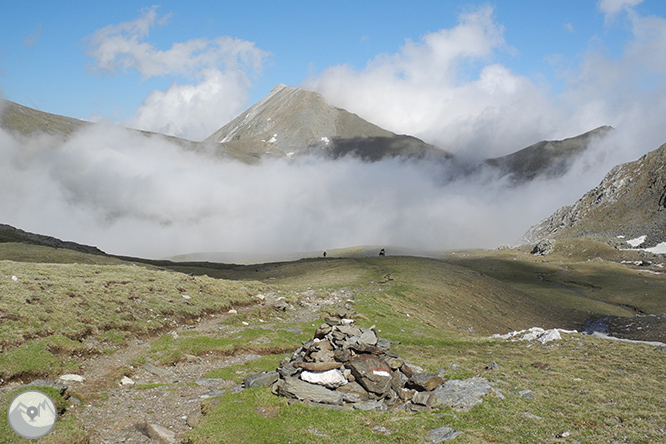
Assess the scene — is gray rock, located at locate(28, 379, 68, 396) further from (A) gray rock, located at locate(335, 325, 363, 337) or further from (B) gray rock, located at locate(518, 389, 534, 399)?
(B) gray rock, located at locate(518, 389, 534, 399)

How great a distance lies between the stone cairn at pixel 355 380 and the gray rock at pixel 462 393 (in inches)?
18.8

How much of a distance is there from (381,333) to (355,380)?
18.9 metres

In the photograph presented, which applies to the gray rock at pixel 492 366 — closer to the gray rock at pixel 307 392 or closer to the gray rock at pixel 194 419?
the gray rock at pixel 307 392

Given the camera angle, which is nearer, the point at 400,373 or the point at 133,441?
the point at 133,441

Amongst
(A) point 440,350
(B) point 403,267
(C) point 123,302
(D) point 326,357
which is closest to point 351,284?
(B) point 403,267

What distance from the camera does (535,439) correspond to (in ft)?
55.1

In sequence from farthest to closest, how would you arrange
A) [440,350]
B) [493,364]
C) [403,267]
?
[403,267]
[440,350]
[493,364]

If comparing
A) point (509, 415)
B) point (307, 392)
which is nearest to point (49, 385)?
point (307, 392)

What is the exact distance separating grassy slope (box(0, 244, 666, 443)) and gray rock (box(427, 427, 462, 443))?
0.43 metres

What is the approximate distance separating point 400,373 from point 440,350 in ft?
42.6

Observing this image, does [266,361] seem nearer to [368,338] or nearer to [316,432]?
[368,338]

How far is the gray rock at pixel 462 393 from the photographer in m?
20.8

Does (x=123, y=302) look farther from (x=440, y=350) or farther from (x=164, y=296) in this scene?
(x=440, y=350)

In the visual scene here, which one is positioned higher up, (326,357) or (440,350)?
(326,357)
